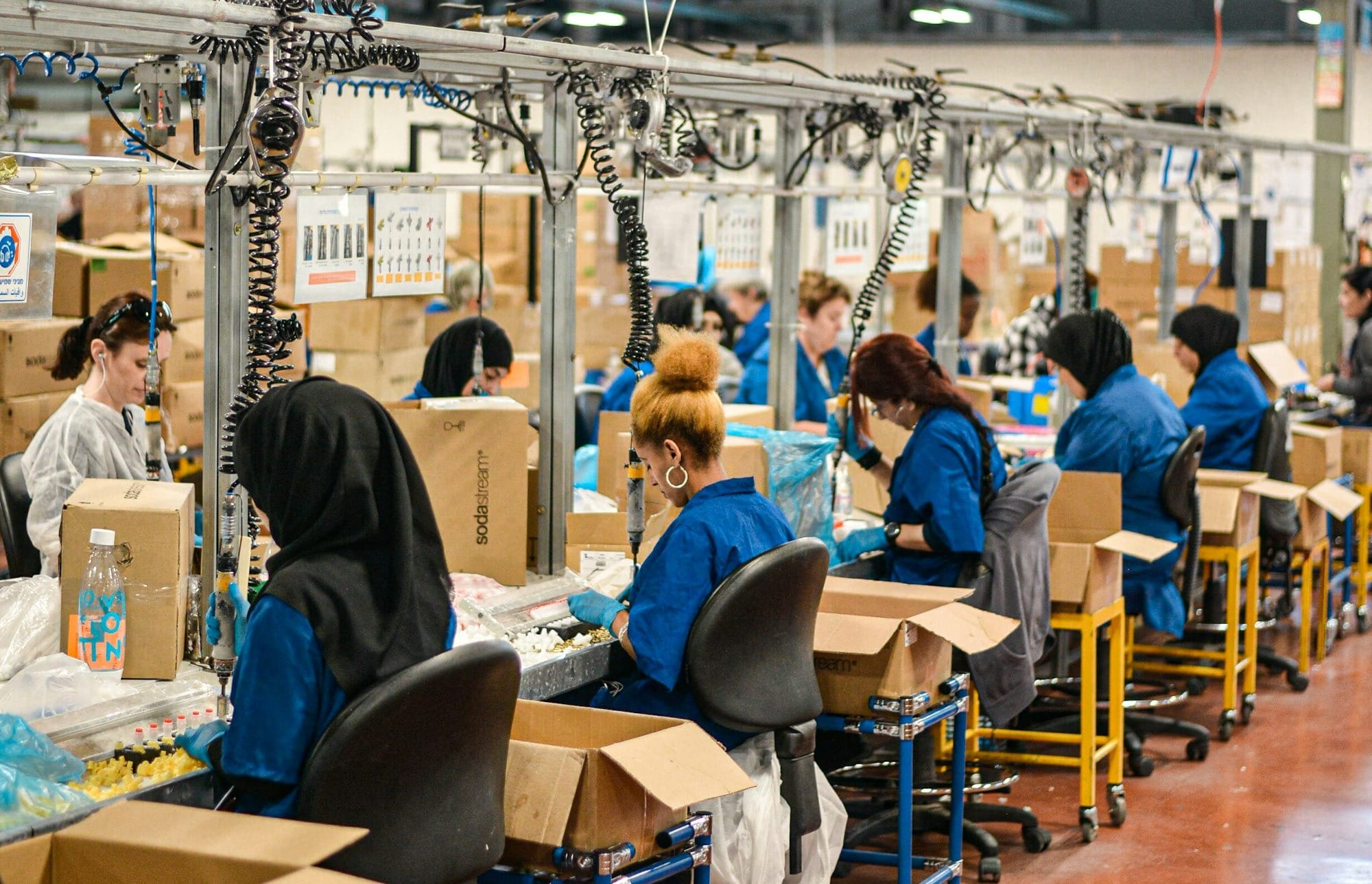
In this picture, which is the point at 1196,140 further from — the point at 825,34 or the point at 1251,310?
the point at 825,34

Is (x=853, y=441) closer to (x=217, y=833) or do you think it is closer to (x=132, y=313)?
(x=132, y=313)

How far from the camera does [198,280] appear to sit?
6.52m

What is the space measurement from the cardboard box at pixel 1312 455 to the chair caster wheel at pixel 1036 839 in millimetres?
3031

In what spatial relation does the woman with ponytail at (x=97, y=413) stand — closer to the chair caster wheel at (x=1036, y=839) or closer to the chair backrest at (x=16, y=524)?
the chair backrest at (x=16, y=524)

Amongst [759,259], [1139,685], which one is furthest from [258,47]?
[1139,685]

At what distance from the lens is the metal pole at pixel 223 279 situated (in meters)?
2.95

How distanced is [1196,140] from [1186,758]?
3555 millimetres

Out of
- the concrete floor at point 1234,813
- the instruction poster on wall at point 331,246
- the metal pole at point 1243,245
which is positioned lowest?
the concrete floor at point 1234,813

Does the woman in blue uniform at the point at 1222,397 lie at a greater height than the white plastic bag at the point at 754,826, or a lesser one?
greater

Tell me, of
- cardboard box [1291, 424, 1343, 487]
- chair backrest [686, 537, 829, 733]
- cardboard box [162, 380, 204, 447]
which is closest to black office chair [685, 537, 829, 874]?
chair backrest [686, 537, 829, 733]

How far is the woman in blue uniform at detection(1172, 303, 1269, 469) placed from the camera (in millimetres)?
6391

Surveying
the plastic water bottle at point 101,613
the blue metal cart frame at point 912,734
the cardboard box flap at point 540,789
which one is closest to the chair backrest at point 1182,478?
the blue metal cart frame at point 912,734

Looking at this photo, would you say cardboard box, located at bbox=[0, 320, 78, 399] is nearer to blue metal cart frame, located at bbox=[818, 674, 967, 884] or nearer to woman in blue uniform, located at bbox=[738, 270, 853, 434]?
woman in blue uniform, located at bbox=[738, 270, 853, 434]

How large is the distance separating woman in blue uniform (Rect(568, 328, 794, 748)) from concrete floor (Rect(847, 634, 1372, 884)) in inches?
55.3
